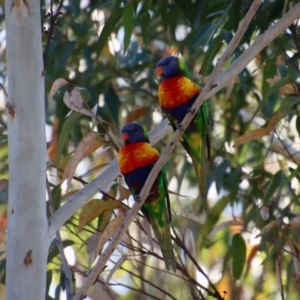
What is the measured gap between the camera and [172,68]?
85.7 inches

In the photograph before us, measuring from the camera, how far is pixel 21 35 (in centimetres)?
166

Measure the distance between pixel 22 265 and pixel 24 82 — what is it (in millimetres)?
441

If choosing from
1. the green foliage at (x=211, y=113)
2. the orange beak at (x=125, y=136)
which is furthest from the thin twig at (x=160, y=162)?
the orange beak at (x=125, y=136)

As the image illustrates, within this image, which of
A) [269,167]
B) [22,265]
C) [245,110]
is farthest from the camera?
[269,167]

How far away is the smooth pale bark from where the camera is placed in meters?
1.52

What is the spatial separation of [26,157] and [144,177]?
1.78 feet

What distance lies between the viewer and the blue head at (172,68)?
2154 mm

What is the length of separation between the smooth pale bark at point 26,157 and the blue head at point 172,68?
0.59 m

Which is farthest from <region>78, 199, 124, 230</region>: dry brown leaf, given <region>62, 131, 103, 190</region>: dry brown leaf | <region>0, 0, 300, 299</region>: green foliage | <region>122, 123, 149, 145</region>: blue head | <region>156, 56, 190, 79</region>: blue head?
<region>156, 56, 190, 79</region>: blue head

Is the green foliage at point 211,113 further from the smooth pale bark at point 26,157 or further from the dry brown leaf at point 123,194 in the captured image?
the smooth pale bark at point 26,157

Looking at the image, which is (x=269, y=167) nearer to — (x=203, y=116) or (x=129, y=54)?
(x=129, y=54)

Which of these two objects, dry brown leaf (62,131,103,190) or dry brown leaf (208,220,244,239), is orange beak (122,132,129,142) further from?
dry brown leaf (208,220,244,239)

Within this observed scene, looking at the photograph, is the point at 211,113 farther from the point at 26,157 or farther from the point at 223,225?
the point at 26,157

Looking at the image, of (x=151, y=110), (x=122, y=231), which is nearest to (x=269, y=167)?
(x=151, y=110)
